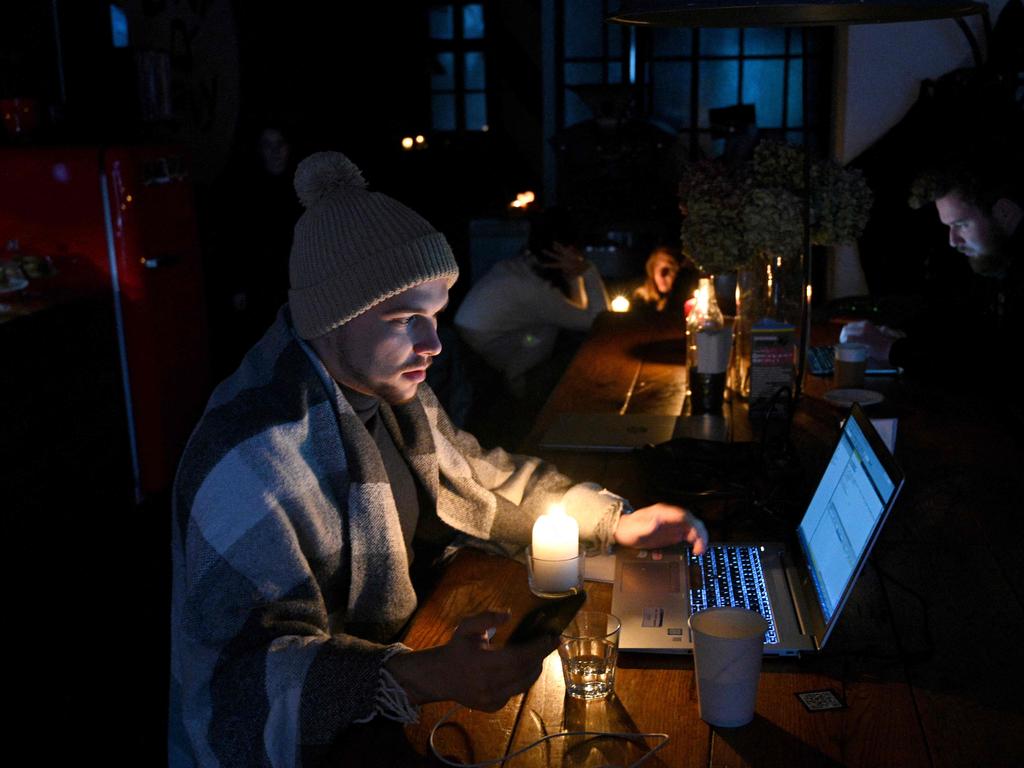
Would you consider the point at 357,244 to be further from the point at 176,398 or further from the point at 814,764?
the point at 176,398

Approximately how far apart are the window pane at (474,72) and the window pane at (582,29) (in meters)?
1.25

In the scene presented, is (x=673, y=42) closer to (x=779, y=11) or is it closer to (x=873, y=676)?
(x=779, y=11)

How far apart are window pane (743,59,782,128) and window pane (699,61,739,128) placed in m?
0.08

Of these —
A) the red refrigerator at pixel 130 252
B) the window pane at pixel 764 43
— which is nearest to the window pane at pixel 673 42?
the window pane at pixel 764 43

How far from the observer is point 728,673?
1.25 meters

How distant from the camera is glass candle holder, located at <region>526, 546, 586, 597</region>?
1.63 m

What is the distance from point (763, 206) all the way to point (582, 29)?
5.24m

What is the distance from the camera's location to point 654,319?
3848 mm

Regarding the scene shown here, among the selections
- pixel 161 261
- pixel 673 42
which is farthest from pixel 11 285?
pixel 673 42

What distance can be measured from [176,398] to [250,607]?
3.61 m

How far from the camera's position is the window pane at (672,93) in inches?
285

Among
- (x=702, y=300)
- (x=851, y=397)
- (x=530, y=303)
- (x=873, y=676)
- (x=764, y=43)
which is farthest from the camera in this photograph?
(x=764, y=43)

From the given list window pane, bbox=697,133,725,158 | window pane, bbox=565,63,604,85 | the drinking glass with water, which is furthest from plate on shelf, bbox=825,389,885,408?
window pane, bbox=565,63,604,85

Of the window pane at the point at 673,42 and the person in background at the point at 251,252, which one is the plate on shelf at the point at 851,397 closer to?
the person in background at the point at 251,252
